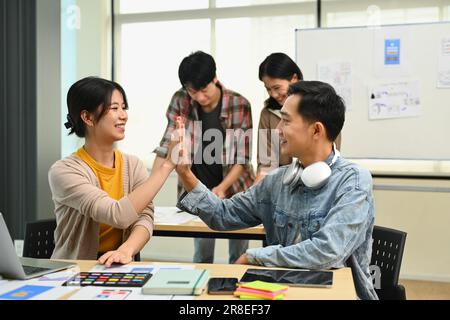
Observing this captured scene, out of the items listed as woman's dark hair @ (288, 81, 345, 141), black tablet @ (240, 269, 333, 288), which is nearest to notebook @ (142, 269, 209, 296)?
black tablet @ (240, 269, 333, 288)

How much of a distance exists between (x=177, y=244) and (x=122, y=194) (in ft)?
8.56

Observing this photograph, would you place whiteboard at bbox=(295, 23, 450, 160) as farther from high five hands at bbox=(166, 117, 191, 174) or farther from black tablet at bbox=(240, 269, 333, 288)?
black tablet at bbox=(240, 269, 333, 288)

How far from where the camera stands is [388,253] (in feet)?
6.58

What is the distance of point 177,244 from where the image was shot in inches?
187

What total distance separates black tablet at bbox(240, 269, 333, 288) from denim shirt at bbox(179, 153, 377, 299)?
0.23 ft

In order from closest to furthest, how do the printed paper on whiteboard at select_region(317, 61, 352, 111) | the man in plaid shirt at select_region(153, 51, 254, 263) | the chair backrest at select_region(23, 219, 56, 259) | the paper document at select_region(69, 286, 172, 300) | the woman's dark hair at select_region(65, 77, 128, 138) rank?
the paper document at select_region(69, 286, 172, 300), the woman's dark hair at select_region(65, 77, 128, 138), the chair backrest at select_region(23, 219, 56, 259), the man in plaid shirt at select_region(153, 51, 254, 263), the printed paper on whiteboard at select_region(317, 61, 352, 111)

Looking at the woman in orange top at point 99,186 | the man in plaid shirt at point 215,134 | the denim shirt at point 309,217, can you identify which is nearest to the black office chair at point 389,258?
the denim shirt at point 309,217

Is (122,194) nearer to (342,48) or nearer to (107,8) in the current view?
(342,48)

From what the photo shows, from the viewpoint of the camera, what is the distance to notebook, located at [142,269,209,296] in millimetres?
1391

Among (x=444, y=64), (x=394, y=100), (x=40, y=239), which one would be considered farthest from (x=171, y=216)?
(x=444, y=64)

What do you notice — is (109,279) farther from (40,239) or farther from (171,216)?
(171,216)

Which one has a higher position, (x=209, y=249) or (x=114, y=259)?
(x=114, y=259)

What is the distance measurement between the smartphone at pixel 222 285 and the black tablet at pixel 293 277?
0.04m

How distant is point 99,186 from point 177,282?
0.81 meters
